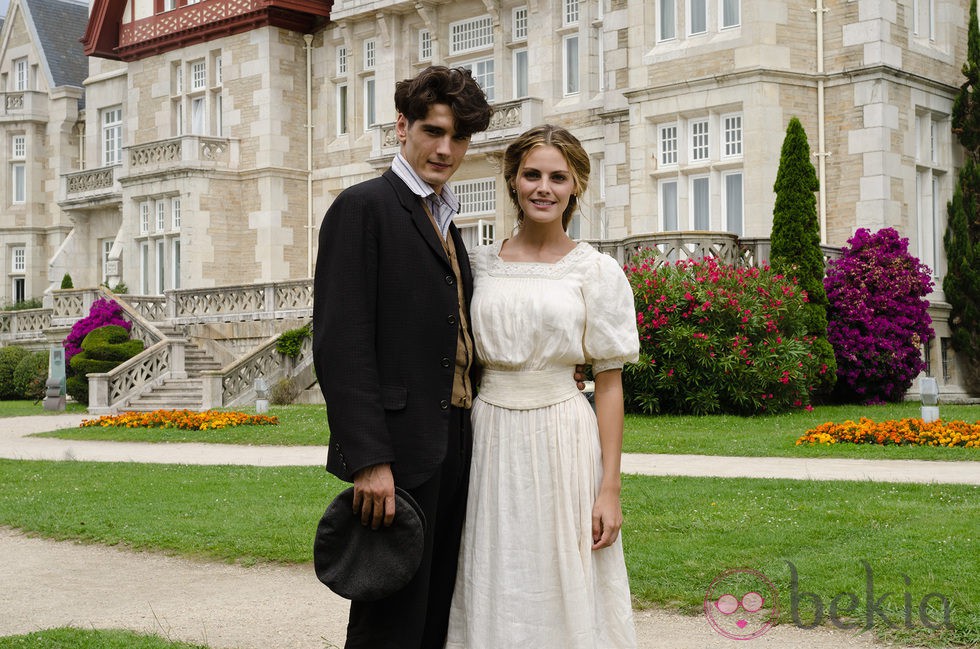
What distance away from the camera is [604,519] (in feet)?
13.4

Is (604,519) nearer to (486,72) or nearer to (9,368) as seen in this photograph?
(486,72)

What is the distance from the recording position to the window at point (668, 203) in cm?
2114

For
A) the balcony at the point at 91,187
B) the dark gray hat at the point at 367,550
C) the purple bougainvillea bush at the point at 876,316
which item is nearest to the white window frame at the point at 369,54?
the balcony at the point at 91,187

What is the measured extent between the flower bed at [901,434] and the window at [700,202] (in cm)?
757

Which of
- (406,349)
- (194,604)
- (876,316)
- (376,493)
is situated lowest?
(194,604)

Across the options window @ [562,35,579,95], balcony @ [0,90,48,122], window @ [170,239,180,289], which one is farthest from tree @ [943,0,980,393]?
balcony @ [0,90,48,122]

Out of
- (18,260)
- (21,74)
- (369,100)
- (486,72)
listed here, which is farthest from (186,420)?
(21,74)

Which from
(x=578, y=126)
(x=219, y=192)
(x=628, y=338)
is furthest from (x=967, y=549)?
(x=219, y=192)

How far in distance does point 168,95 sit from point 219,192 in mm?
3872

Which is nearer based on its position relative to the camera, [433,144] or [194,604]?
[433,144]

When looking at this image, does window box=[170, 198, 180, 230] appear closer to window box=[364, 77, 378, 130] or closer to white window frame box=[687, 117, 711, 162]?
window box=[364, 77, 378, 130]

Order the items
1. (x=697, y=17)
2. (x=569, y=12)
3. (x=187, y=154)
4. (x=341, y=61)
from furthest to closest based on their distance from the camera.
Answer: (x=341, y=61) → (x=187, y=154) → (x=569, y=12) → (x=697, y=17)

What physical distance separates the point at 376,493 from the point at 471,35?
24.1 m

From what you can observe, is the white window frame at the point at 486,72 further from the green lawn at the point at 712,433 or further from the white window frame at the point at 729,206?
the green lawn at the point at 712,433
